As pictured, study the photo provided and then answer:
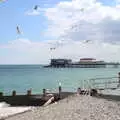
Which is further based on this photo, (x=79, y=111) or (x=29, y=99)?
(x=29, y=99)

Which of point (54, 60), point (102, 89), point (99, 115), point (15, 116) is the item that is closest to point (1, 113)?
point (15, 116)

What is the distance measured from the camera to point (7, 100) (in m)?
43.4

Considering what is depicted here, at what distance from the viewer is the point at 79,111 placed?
3078cm

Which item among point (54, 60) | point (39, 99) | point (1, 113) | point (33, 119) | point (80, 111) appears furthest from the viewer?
point (54, 60)

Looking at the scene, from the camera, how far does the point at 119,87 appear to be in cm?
4422

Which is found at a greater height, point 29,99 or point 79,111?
point 79,111

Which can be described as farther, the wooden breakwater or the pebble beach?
the wooden breakwater

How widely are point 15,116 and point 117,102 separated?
25.6 feet

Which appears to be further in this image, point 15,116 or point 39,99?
point 39,99

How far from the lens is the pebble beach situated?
94.1ft

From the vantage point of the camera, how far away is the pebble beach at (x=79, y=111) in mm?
28688

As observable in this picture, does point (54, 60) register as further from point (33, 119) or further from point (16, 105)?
point (33, 119)

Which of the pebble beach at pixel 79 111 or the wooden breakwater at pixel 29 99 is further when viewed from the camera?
the wooden breakwater at pixel 29 99

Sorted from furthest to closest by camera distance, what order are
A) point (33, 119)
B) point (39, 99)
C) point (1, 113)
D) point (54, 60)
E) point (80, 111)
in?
point (54, 60) < point (39, 99) < point (1, 113) < point (80, 111) < point (33, 119)
